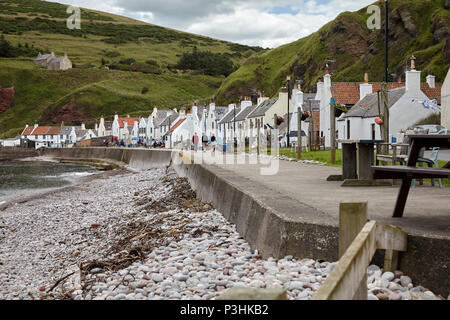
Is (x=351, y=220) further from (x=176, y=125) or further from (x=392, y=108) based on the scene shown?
(x=176, y=125)

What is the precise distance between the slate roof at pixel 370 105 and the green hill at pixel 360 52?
27727mm

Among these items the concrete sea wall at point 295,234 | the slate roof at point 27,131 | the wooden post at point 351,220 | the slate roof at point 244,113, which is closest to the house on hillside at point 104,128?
the slate roof at point 27,131

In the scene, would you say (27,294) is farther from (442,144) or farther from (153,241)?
(442,144)

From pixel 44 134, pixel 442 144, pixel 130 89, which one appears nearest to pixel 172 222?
pixel 442 144

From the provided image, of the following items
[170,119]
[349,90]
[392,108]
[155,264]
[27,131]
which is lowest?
[155,264]

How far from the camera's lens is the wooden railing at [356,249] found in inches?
116

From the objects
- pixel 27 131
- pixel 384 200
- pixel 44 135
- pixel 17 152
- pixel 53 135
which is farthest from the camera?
pixel 27 131

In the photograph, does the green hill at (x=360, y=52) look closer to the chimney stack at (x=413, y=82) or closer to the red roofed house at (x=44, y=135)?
the chimney stack at (x=413, y=82)

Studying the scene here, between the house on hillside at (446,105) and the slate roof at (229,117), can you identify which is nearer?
the house on hillside at (446,105)

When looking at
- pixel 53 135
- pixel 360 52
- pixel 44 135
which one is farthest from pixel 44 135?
pixel 360 52

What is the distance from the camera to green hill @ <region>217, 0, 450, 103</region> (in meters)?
78.9

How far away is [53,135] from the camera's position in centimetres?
14050

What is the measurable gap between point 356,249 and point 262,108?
212 ft
